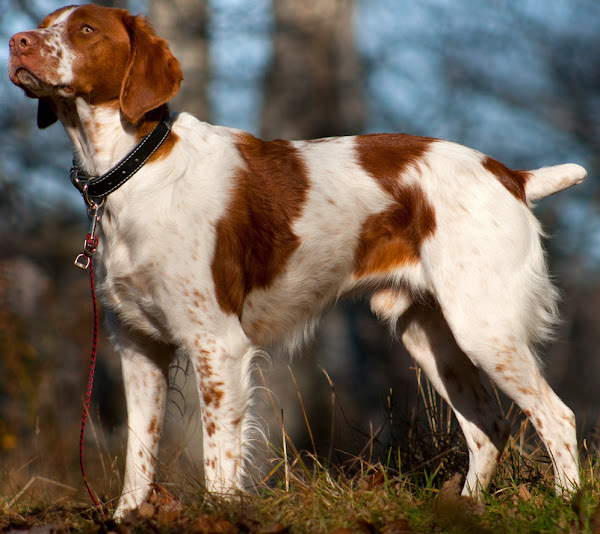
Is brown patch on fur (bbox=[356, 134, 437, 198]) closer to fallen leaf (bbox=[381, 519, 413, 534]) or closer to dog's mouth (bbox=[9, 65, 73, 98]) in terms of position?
dog's mouth (bbox=[9, 65, 73, 98])

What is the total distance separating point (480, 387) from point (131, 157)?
193 cm

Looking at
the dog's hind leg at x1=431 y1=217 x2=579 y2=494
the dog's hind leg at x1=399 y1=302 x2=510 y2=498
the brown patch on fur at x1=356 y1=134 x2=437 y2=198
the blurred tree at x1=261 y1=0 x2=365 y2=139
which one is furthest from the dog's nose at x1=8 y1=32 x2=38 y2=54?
the blurred tree at x1=261 y1=0 x2=365 y2=139

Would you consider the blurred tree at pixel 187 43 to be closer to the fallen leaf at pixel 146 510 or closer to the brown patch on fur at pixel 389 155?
the brown patch on fur at pixel 389 155

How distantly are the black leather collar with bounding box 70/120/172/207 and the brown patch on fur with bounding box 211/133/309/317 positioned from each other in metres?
0.36

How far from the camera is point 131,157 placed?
2.70 m

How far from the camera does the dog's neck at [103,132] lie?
2.72m

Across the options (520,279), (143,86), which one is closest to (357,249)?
(520,279)

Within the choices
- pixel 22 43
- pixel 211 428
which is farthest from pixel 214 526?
pixel 22 43

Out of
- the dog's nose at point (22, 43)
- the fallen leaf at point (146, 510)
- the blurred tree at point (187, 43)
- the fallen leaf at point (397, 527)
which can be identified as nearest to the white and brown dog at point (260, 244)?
the dog's nose at point (22, 43)

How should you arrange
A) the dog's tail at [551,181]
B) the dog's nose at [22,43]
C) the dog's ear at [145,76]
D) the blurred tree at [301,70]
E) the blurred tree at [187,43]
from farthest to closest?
the blurred tree at [301,70], the blurred tree at [187,43], the dog's tail at [551,181], the dog's ear at [145,76], the dog's nose at [22,43]

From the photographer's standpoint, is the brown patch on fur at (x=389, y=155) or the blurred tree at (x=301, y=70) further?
the blurred tree at (x=301, y=70)

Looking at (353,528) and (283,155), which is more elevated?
(283,155)

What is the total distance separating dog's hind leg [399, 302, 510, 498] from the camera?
311 centimetres

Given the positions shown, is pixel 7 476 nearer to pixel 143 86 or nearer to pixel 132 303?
pixel 132 303
